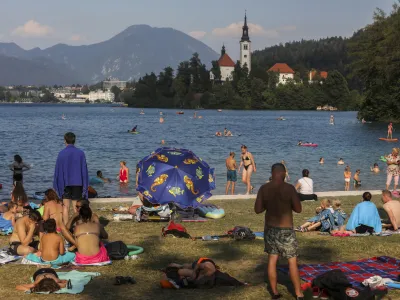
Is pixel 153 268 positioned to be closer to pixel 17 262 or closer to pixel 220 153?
pixel 17 262

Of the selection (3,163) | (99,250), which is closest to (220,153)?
→ (3,163)

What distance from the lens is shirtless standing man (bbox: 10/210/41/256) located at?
1000cm

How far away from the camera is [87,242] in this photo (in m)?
9.38

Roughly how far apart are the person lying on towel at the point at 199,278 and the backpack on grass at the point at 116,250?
4.70ft

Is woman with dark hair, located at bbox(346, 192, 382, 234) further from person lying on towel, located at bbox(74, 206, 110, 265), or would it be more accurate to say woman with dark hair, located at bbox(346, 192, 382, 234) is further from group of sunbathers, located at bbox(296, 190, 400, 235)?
person lying on towel, located at bbox(74, 206, 110, 265)

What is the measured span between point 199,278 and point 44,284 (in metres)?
2.12

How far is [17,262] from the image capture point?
9570 mm

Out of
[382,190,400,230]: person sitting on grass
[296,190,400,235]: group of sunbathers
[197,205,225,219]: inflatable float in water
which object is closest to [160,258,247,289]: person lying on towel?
[296,190,400,235]: group of sunbathers

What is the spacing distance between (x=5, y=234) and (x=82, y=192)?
187cm

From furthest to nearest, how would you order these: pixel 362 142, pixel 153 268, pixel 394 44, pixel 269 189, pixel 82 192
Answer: pixel 394 44, pixel 362 142, pixel 82 192, pixel 153 268, pixel 269 189

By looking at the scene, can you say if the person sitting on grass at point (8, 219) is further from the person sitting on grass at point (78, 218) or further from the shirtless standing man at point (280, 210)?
the shirtless standing man at point (280, 210)

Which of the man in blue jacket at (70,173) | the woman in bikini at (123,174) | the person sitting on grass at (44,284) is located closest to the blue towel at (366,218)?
the man in blue jacket at (70,173)

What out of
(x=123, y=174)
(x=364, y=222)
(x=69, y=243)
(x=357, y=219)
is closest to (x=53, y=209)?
(x=69, y=243)

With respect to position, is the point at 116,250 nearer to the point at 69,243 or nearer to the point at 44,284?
the point at 69,243
